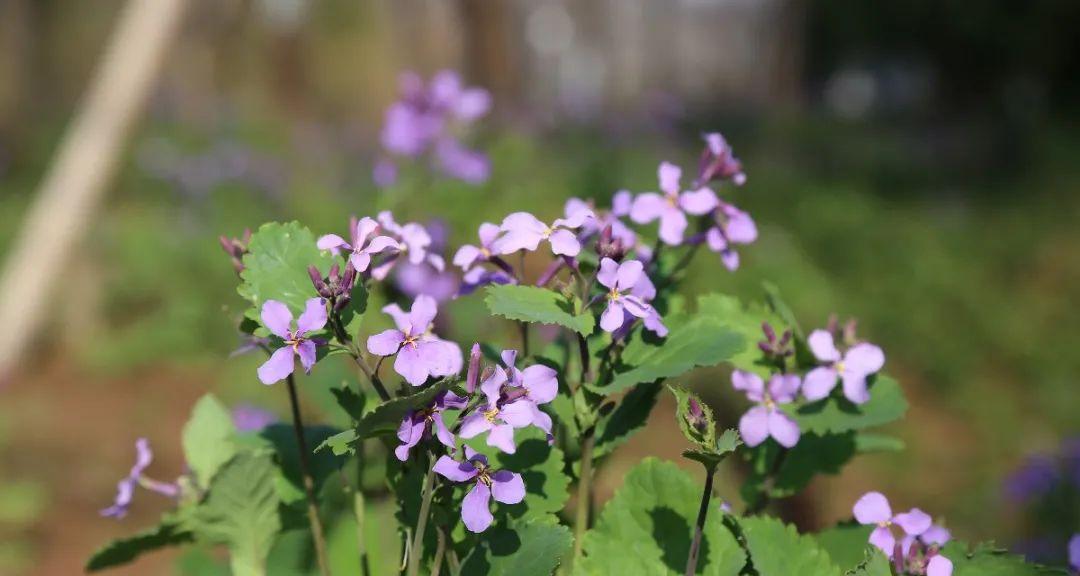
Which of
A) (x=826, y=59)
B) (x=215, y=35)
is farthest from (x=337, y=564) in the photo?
(x=826, y=59)

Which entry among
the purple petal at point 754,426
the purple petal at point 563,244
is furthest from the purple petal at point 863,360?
the purple petal at point 563,244

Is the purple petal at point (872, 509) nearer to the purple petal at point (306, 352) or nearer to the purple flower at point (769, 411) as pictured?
the purple flower at point (769, 411)

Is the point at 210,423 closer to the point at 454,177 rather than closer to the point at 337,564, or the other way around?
the point at 337,564

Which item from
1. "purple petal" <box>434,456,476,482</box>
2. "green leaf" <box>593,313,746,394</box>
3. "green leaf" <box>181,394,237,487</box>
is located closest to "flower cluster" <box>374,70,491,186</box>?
"green leaf" <box>181,394,237,487</box>

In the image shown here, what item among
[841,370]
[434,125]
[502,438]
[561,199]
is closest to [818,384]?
[841,370]

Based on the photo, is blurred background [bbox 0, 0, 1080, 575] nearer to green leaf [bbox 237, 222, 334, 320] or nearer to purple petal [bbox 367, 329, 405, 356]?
green leaf [bbox 237, 222, 334, 320]

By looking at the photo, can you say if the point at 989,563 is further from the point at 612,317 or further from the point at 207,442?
the point at 207,442
